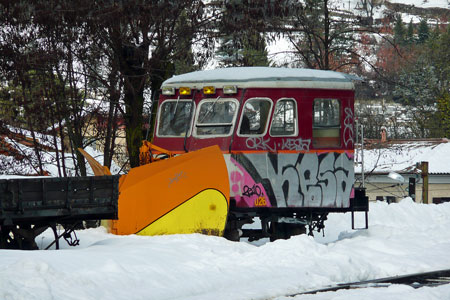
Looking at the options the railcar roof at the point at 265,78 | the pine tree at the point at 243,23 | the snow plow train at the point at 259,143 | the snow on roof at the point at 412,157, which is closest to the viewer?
the snow plow train at the point at 259,143

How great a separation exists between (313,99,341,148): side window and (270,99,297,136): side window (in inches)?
18.5

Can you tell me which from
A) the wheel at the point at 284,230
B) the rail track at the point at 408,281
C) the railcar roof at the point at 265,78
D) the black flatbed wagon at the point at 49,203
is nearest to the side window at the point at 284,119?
the railcar roof at the point at 265,78

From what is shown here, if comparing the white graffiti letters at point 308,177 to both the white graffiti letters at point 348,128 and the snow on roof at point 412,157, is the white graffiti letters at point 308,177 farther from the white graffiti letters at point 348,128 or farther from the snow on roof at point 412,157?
the snow on roof at point 412,157

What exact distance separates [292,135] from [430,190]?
34.3 metres

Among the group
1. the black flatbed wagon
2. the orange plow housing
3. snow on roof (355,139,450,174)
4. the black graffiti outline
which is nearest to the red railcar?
the black graffiti outline

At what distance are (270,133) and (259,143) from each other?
33cm

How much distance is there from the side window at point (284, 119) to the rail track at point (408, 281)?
454 cm

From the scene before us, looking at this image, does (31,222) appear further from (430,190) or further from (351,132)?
(430,190)

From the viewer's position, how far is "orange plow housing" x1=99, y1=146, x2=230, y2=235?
14500 millimetres

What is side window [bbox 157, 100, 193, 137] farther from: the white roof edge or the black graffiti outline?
the black graffiti outline

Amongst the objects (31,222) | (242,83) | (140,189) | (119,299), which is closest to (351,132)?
(242,83)

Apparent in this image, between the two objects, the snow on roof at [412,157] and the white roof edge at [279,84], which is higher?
the white roof edge at [279,84]

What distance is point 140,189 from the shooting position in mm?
14508

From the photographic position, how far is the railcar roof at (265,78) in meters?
16.2
